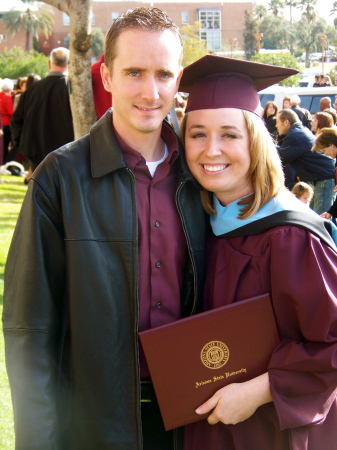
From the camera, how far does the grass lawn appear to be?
3.55 m

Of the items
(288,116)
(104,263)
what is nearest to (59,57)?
(288,116)

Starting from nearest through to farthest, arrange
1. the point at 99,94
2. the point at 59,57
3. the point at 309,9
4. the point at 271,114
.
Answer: the point at 99,94, the point at 59,57, the point at 271,114, the point at 309,9

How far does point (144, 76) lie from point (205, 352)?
1.00 meters

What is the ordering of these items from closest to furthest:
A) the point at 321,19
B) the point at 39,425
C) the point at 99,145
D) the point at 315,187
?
the point at 39,425, the point at 99,145, the point at 315,187, the point at 321,19

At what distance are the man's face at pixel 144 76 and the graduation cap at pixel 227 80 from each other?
19cm

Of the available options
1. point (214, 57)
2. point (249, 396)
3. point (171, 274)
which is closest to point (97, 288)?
point (171, 274)

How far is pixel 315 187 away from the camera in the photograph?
359 inches

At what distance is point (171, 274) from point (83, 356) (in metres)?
0.44

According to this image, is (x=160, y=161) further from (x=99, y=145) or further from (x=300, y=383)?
(x=300, y=383)

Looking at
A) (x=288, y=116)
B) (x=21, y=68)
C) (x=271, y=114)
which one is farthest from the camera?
(x=21, y=68)

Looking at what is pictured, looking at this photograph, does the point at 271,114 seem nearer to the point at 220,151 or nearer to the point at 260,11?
the point at 220,151

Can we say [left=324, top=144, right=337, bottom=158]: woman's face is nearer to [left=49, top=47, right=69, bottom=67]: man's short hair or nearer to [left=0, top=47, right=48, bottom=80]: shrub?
[left=49, top=47, right=69, bottom=67]: man's short hair

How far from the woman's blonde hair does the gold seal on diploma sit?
482 millimetres

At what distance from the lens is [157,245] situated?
2322mm
